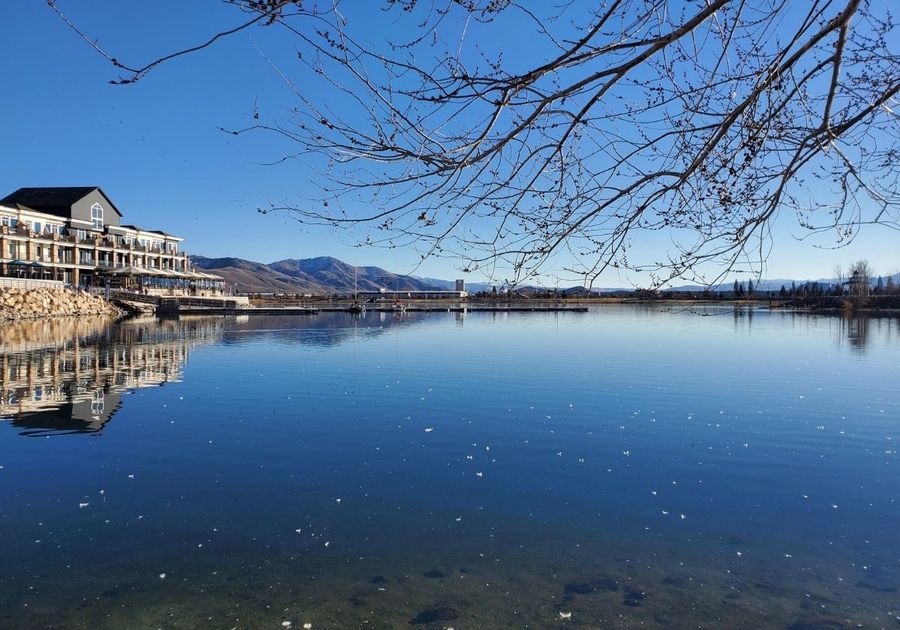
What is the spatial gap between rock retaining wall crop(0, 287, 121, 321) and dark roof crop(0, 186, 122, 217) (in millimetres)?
17462

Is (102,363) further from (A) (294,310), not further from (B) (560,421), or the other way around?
(A) (294,310)

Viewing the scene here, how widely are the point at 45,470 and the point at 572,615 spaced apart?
8.64 m

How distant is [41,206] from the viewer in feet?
240

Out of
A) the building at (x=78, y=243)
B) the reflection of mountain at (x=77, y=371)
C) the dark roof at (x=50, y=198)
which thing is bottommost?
the reflection of mountain at (x=77, y=371)

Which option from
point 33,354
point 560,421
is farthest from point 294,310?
point 560,421

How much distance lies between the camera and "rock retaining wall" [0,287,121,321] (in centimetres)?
4931

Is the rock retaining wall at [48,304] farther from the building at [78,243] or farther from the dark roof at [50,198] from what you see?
the dark roof at [50,198]

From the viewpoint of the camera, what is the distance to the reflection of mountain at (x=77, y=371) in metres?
14.1

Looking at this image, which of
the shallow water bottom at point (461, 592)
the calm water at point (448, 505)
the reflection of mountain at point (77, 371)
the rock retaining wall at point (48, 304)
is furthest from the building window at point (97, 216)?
the shallow water bottom at point (461, 592)

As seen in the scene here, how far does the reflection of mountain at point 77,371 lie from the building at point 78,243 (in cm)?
3049

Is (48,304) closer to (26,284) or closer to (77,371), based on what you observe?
(26,284)

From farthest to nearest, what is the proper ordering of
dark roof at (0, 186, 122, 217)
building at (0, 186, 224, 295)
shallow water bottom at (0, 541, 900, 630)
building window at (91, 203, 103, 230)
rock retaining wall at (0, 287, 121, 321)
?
building window at (91, 203, 103, 230)
dark roof at (0, 186, 122, 217)
building at (0, 186, 224, 295)
rock retaining wall at (0, 287, 121, 321)
shallow water bottom at (0, 541, 900, 630)

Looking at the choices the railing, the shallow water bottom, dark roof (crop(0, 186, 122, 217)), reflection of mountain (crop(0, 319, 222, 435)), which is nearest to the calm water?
the shallow water bottom

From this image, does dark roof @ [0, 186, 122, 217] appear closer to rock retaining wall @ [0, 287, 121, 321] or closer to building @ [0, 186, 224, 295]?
building @ [0, 186, 224, 295]
